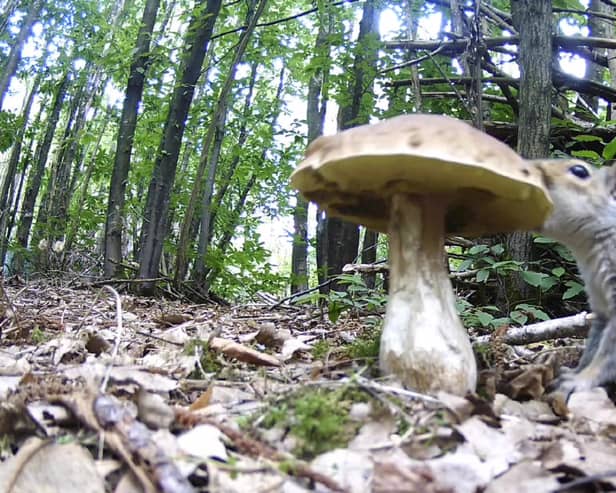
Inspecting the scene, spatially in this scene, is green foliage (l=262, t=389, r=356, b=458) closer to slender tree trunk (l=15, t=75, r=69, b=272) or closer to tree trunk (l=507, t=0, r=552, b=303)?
tree trunk (l=507, t=0, r=552, b=303)

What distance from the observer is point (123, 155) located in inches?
275

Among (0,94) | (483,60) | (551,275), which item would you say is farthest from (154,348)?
(0,94)

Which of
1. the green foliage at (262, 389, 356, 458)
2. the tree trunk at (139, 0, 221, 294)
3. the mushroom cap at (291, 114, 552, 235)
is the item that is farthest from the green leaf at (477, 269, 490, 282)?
the tree trunk at (139, 0, 221, 294)

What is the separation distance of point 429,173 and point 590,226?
1.05 metres

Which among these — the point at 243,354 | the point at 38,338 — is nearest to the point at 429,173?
the point at 243,354

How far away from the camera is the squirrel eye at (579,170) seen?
2256 mm

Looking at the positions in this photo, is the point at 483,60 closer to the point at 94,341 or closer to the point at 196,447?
the point at 94,341

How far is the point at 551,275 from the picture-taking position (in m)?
4.35

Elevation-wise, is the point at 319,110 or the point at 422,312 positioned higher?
the point at 319,110

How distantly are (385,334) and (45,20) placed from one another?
10534mm

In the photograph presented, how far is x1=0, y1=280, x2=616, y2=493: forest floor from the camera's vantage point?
1.15 m

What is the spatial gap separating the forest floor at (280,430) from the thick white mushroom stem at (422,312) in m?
0.11

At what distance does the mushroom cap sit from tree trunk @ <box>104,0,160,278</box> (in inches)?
206

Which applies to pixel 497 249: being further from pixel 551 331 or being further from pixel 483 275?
pixel 551 331
